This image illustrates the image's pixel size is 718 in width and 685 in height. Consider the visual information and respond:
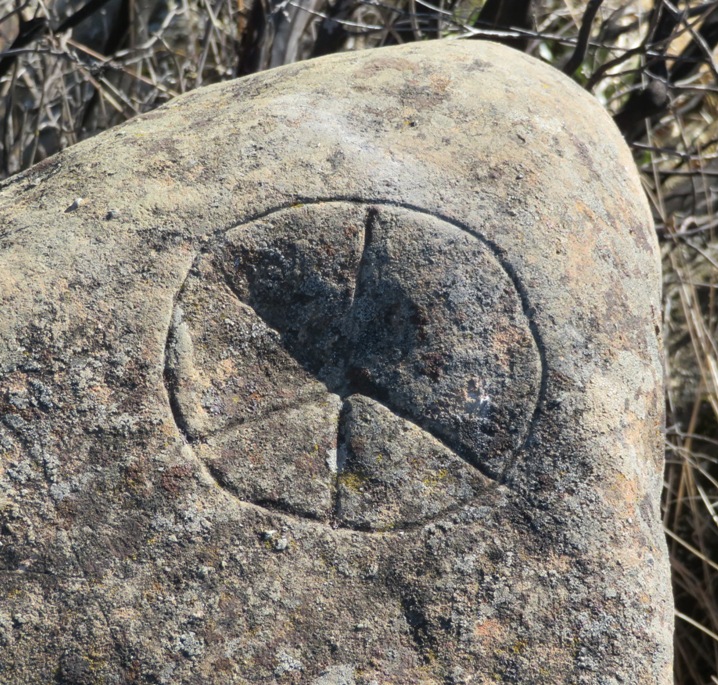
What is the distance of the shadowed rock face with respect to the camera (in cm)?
147

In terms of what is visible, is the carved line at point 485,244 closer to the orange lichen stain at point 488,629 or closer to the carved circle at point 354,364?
the carved circle at point 354,364

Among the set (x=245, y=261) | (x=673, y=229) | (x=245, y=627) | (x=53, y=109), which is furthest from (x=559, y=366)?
(x=53, y=109)

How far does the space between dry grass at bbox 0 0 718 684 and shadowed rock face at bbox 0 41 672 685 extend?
51.3 inches

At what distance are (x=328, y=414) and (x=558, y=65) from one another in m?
2.46

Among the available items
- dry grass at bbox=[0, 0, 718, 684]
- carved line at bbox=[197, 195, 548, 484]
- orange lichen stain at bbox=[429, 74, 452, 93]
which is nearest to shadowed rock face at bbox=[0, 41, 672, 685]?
carved line at bbox=[197, 195, 548, 484]

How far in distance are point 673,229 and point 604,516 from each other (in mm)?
2052

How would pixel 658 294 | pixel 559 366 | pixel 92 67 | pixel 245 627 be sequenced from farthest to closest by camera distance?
1. pixel 92 67
2. pixel 658 294
3. pixel 559 366
4. pixel 245 627

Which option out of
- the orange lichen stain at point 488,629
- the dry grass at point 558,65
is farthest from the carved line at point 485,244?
the dry grass at point 558,65

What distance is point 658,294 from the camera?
190cm

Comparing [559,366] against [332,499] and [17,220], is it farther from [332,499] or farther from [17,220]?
[17,220]

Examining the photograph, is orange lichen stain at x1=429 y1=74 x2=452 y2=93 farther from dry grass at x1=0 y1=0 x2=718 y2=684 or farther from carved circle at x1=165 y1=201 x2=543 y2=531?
dry grass at x1=0 y1=0 x2=718 y2=684

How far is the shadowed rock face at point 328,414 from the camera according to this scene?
147 cm

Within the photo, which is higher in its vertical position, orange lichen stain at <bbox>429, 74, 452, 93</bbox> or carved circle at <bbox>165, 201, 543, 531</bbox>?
orange lichen stain at <bbox>429, 74, 452, 93</bbox>

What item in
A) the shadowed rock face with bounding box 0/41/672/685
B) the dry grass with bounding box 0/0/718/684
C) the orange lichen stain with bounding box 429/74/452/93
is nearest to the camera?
the shadowed rock face with bounding box 0/41/672/685
